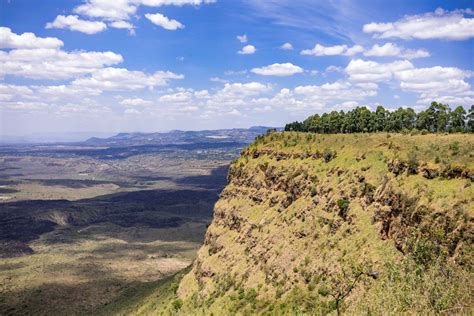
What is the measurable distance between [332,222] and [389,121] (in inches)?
1827

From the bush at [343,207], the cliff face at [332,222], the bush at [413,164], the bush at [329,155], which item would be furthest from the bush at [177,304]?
the bush at [413,164]

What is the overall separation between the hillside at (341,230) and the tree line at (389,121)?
1677cm

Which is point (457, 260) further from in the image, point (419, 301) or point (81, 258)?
point (81, 258)

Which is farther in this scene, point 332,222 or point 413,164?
point 332,222

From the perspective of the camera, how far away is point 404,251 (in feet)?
143

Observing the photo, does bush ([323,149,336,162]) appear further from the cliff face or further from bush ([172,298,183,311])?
bush ([172,298,183,311])

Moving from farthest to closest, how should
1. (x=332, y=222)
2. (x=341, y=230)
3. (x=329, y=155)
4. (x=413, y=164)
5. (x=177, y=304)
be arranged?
(x=177, y=304) → (x=329, y=155) → (x=332, y=222) → (x=341, y=230) → (x=413, y=164)

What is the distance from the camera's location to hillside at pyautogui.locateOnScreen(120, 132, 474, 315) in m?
37.1

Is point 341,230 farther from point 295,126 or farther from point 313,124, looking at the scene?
point 295,126

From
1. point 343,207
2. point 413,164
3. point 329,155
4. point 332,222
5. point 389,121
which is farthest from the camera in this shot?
point 389,121

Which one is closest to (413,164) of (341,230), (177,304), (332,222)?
(341,230)

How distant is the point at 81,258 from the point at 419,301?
18173 cm

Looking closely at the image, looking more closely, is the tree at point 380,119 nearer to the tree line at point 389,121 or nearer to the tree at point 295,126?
the tree line at point 389,121

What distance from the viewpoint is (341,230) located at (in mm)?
57219
